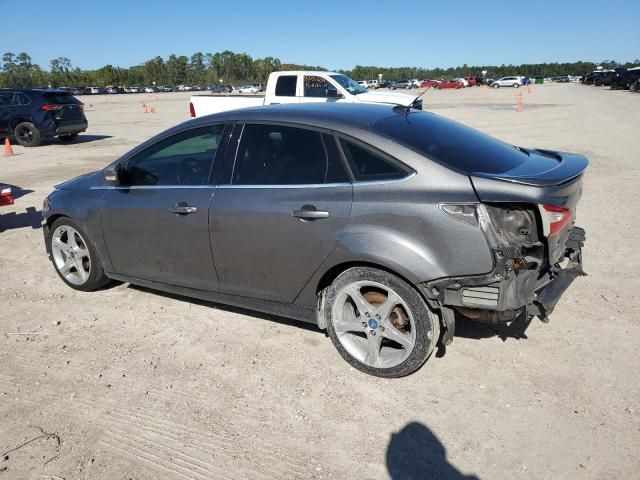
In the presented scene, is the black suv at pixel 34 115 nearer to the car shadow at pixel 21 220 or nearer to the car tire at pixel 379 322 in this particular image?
the car shadow at pixel 21 220

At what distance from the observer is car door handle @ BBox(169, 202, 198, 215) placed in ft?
12.6

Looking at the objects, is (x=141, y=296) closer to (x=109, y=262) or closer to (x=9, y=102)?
(x=109, y=262)

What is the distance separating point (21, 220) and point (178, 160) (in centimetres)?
455

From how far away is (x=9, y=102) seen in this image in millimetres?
16047

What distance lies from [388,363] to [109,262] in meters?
2.64

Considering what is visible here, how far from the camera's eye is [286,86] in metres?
15.1

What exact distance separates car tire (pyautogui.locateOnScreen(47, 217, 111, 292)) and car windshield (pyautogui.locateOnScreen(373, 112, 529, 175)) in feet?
9.46

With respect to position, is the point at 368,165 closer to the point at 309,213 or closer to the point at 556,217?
the point at 309,213

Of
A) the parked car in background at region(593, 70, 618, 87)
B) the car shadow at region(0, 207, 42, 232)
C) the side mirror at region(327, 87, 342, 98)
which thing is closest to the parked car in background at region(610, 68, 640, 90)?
the parked car in background at region(593, 70, 618, 87)

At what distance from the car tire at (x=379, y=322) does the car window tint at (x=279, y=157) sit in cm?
74

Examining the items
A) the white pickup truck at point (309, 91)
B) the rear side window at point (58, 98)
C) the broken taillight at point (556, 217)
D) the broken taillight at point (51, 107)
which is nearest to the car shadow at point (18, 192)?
the white pickup truck at point (309, 91)

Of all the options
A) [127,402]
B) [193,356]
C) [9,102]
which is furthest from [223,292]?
[9,102]

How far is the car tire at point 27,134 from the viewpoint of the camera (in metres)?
15.9

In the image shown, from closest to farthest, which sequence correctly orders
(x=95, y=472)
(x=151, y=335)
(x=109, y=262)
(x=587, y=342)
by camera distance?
1. (x=95, y=472)
2. (x=587, y=342)
3. (x=151, y=335)
4. (x=109, y=262)
